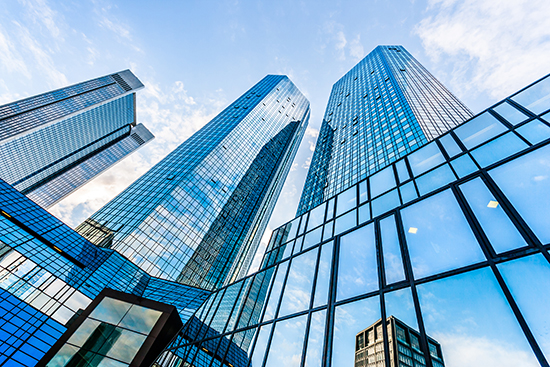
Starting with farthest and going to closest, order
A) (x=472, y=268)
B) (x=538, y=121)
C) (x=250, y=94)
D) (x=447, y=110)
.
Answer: (x=250, y=94) < (x=447, y=110) < (x=538, y=121) < (x=472, y=268)

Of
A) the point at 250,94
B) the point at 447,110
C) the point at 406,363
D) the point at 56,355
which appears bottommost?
the point at 56,355

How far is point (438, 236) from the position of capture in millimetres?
8336

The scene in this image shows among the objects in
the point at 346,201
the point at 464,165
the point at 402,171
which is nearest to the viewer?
the point at 464,165

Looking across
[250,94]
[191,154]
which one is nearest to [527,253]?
[191,154]

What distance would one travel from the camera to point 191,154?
85812 millimetres

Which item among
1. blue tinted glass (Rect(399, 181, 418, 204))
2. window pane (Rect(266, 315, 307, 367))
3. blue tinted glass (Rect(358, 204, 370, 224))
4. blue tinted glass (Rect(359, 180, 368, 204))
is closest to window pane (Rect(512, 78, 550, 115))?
blue tinted glass (Rect(399, 181, 418, 204))

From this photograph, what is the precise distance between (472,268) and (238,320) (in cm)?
1101

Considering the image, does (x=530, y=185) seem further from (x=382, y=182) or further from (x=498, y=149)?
(x=382, y=182)

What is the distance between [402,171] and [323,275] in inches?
287

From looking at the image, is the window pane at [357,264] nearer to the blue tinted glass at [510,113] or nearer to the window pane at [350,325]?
the window pane at [350,325]

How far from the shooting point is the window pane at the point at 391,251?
8.24m

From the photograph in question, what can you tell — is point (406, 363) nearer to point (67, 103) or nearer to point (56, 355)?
point (56, 355)

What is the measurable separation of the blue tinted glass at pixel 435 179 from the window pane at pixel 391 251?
2.01m

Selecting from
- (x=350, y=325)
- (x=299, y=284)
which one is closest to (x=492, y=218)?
(x=350, y=325)
